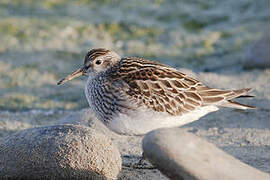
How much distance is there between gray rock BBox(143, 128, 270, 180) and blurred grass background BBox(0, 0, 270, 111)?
4.71m

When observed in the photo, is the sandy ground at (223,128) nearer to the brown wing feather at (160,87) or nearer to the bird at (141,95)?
the bird at (141,95)

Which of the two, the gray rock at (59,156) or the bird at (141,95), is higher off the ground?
the bird at (141,95)

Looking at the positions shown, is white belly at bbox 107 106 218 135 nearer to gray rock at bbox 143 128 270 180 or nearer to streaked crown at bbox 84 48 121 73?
streaked crown at bbox 84 48 121 73

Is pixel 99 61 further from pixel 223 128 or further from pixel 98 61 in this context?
pixel 223 128

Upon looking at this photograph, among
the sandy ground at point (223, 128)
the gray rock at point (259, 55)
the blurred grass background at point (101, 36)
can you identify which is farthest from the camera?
the gray rock at point (259, 55)

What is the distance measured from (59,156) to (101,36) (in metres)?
8.15

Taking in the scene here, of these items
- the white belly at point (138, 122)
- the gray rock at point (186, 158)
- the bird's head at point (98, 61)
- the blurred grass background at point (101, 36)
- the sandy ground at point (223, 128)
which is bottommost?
the blurred grass background at point (101, 36)

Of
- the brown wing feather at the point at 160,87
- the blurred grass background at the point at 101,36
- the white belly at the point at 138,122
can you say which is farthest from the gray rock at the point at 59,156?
the blurred grass background at the point at 101,36

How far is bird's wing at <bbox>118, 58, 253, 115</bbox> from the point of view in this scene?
631 centimetres

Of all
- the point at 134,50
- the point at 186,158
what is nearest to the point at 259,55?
the point at 134,50

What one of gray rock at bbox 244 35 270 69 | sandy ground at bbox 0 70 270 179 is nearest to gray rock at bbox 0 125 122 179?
sandy ground at bbox 0 70 270 179

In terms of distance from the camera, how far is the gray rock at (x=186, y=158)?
495 centimetres

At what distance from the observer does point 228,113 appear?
8.63 metres

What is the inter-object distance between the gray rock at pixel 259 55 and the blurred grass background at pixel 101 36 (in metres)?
0.76
